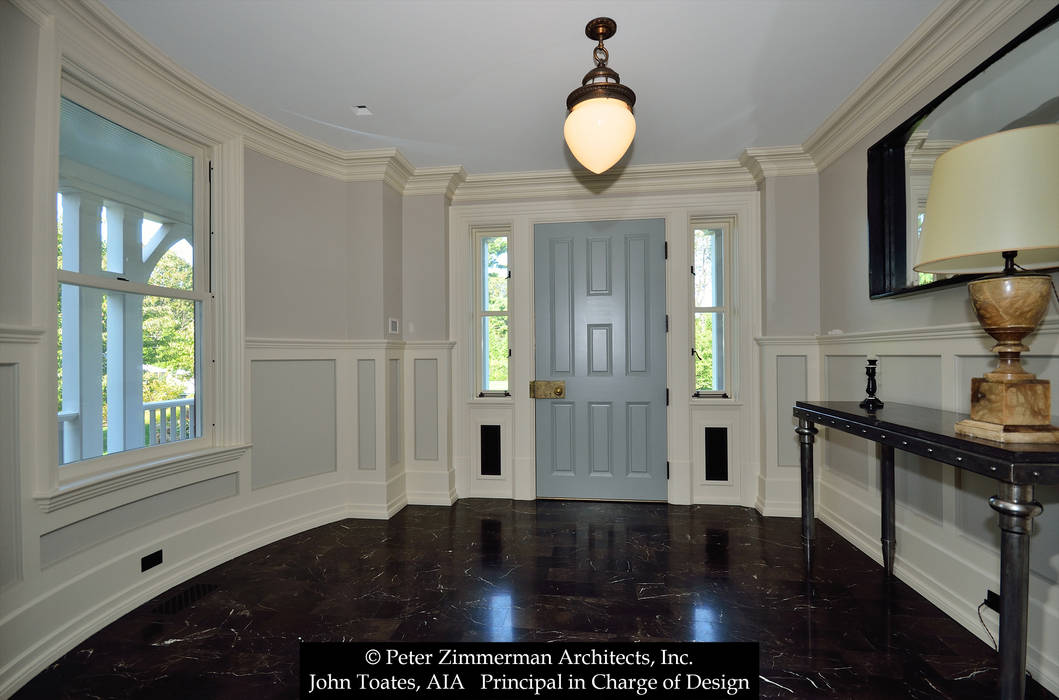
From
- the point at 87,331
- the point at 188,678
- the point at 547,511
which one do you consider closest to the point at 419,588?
the point at 188,678

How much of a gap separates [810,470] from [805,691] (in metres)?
1.05

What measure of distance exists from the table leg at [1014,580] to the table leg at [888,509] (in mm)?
1185

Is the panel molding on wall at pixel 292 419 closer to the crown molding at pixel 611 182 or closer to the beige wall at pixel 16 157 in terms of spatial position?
the beige wall at pixel 16 157

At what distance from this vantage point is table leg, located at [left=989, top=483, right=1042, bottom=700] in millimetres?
1176

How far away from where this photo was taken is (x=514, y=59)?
2217 millimetres

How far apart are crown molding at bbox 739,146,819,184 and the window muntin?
6.18ft

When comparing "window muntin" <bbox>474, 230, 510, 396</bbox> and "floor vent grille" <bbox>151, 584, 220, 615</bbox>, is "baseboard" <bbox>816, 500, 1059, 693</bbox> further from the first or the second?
"floor vent grille" <bbox>151, 584, 220, 615</bbox>

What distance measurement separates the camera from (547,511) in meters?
3.40

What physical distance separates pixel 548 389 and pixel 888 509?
85.4 inches

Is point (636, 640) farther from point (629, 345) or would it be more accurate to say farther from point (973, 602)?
point (629, 345)

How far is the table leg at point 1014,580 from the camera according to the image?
118cm

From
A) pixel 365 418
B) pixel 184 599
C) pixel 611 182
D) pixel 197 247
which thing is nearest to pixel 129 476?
pixel 184 599

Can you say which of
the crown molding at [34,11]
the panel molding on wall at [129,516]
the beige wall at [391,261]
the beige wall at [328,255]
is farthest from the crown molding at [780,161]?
the panel molding on wall at [129,516]

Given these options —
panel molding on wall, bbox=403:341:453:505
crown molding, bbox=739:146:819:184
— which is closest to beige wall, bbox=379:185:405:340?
panel molding on wall, bbox=403:341:453:505
